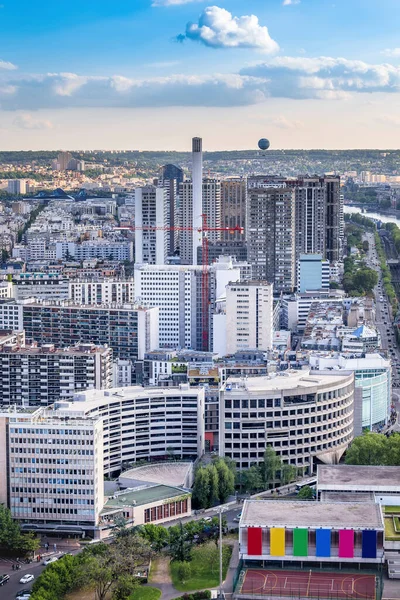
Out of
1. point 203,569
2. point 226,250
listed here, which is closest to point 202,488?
point 203,569

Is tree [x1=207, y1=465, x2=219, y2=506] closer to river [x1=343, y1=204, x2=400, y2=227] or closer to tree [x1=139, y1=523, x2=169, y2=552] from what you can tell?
tree [x1=139, y1=523, x2=169, y2=552]

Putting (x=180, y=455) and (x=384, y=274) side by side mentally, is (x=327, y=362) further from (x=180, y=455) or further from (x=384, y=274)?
(x=384, y=274)

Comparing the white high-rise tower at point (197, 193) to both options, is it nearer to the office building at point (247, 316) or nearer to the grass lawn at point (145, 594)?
the office building at point (247, 316)

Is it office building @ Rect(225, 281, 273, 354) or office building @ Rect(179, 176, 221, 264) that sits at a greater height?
office building @ Rect(179, 176, 221, 264)

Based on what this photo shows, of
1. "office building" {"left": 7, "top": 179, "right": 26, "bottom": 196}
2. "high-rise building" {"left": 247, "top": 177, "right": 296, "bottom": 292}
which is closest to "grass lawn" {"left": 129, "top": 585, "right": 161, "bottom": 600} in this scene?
"high-rise building" {"left": 247, "top": 177, "right": 296, "bottom": 292}

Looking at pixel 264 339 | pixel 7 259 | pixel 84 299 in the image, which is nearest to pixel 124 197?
pixel 7 259

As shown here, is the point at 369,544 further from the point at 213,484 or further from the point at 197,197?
the point at 197,197

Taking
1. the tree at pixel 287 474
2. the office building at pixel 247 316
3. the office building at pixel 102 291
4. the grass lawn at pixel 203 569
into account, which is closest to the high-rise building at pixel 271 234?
the office building at pixel 102 291
